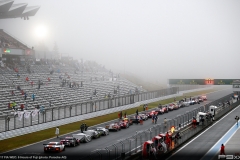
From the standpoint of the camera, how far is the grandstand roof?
2709 inches

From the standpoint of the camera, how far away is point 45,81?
62406mm

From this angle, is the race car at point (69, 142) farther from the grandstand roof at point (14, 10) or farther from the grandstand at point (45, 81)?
the grandstand roof at point (14, 10)

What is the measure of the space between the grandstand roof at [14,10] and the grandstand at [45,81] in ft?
12.5

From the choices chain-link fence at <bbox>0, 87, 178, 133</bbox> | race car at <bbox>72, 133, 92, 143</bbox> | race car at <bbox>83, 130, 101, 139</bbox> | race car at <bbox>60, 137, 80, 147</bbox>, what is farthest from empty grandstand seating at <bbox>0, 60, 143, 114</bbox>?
race car at <bbox>60, 137, 80, 147</bbox>

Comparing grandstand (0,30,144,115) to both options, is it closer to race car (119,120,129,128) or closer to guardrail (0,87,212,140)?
guardrail (0,87,212,140)

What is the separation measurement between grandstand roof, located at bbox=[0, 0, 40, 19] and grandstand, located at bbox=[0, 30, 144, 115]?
12.5ft

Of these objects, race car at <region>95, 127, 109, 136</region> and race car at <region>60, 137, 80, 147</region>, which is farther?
race car at <region>95, 127, 109, 136</region>

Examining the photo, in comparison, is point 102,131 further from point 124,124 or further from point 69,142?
point 69,142

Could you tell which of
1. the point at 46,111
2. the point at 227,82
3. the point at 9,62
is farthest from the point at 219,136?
the point at 227,82

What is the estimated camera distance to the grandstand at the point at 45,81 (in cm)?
5319

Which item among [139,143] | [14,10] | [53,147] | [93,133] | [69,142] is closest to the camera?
[139,143]

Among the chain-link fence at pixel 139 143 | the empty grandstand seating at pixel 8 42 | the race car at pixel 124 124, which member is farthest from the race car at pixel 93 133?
the empty grandstand seating at pixel 8 42

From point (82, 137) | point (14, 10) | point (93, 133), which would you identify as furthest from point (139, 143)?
point (14, 10)

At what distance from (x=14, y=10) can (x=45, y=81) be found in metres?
18.5
